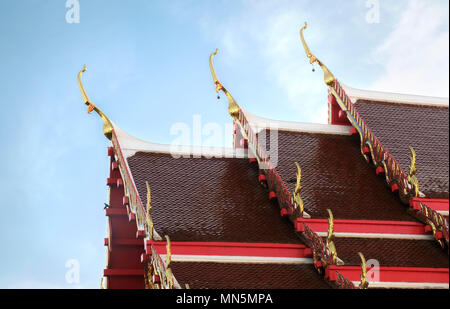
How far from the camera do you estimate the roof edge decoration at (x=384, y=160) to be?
42.1 feet

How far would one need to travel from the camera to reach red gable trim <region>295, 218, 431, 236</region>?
1256 centimetres

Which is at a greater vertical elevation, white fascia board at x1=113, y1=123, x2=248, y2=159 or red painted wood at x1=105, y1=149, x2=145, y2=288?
white fascia board at x1=113, y1=123, x2=248, y2=159

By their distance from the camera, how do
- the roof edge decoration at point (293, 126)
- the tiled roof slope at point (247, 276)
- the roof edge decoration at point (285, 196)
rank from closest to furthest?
the tiled roof slope at point (247, 276)
the roof edge decoration at point (285, 196)
the roof edge decoration at point (293, 126)

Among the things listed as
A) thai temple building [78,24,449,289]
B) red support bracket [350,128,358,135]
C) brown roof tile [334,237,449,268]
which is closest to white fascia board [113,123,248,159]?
thai temple building [78,24,449,289]

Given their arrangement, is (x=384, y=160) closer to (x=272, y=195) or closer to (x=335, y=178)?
(x=335, y=178)

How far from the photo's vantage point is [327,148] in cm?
1493

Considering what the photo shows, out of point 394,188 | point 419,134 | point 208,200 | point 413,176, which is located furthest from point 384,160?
point 208,200

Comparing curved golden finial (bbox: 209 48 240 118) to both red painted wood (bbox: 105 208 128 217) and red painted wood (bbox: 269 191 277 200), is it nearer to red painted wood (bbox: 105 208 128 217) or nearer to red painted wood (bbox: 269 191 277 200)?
red painted wood (bbox: 269 191 277 200)

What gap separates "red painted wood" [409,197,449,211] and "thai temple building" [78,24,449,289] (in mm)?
19

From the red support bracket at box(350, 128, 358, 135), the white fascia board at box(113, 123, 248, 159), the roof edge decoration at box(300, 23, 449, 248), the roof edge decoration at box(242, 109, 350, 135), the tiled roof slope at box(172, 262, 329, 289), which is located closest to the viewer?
the tiled roof slope at box(172, 262, 329, 289)

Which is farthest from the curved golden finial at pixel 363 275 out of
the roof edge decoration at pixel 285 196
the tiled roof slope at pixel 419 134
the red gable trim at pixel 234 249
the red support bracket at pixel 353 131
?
the red support bracket at pixel 353 131

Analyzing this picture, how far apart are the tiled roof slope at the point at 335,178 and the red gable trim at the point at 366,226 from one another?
21 cm

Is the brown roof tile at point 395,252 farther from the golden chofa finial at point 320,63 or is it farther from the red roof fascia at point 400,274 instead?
the golden chofa finial at point 320,63

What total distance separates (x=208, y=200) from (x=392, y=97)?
4.90m
